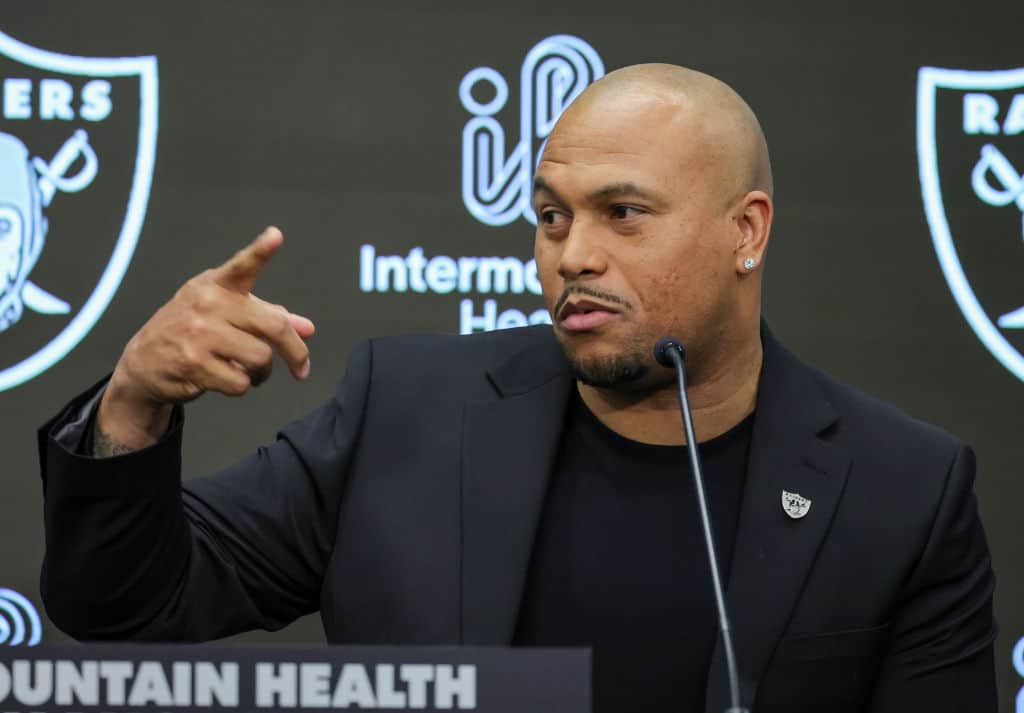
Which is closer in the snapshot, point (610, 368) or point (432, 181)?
point (610, 368)

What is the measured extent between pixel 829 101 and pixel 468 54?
2.44 feet

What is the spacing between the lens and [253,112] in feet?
9.12

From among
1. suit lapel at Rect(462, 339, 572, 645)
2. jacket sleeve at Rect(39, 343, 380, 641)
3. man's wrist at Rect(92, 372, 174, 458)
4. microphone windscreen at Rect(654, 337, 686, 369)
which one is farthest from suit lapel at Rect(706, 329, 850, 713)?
man's wrist at Rect(92, 372, 174, 458)

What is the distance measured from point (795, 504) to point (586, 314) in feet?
1.30

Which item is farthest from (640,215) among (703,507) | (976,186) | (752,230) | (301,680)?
(976,186)

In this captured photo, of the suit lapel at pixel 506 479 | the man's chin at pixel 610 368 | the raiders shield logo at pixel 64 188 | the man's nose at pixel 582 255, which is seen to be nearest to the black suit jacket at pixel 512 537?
the suit lapel at pixel 506 479

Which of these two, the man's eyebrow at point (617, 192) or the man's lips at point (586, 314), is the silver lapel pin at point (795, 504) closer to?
the man's lips at point (586, 314)

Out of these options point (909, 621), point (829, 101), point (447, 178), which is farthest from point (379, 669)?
point (829, 101)

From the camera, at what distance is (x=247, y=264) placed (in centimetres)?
145

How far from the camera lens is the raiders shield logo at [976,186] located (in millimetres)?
2895

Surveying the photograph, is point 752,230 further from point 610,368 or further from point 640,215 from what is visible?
point 610,368

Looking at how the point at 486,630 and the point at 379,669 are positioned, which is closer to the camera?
the point at 379,669

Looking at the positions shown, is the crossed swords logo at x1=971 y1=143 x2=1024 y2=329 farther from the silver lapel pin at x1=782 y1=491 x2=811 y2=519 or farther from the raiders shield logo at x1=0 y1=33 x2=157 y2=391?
the raiders shield logo at x1=0 y1=33 x2=157 y2=391

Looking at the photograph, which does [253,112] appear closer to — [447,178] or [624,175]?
[447,178]
